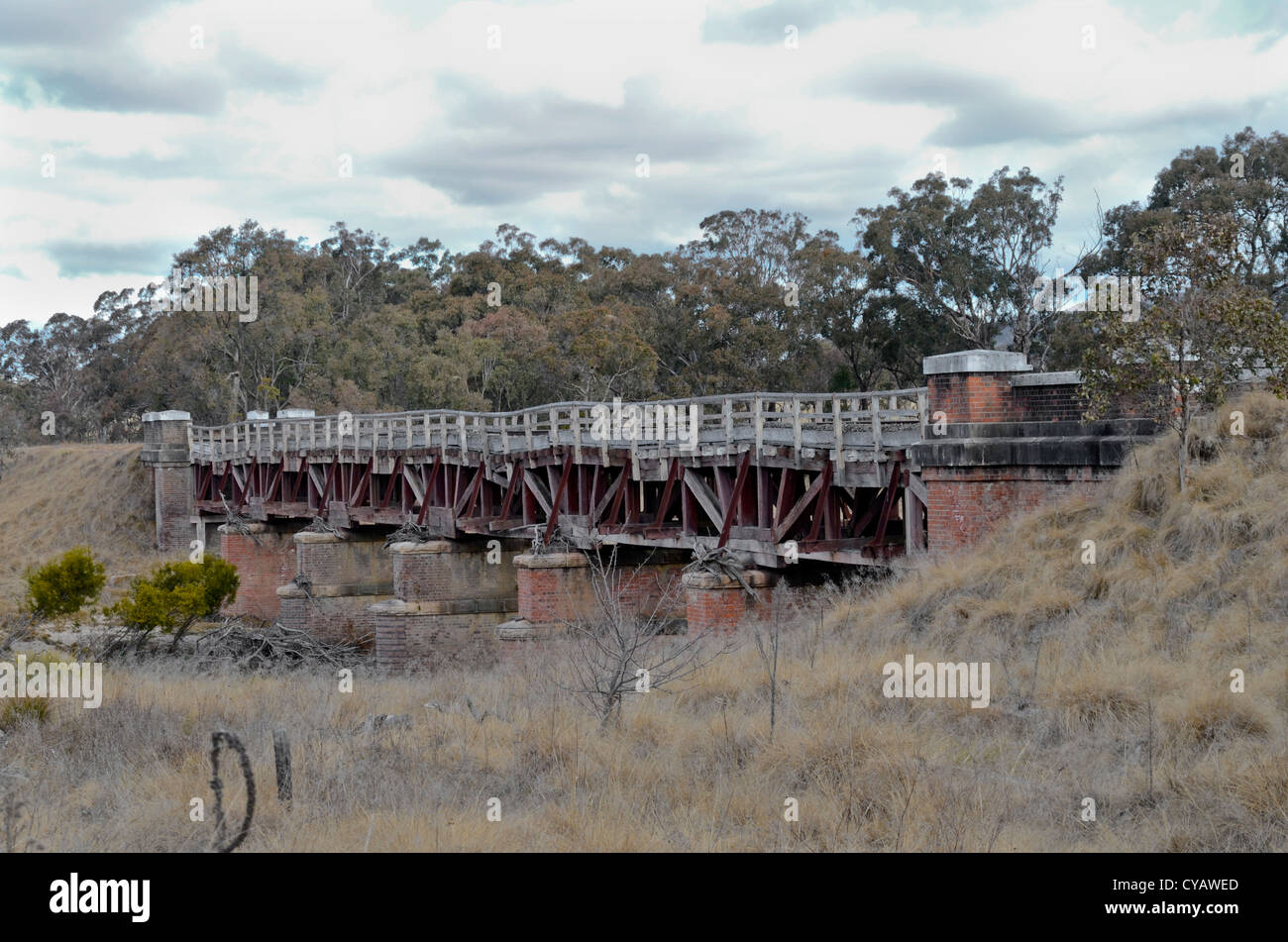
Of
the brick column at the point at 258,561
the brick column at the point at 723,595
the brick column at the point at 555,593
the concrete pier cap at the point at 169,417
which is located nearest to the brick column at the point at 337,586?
the brick column at the point at 258,561

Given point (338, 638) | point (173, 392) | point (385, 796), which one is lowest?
point (338, 638)

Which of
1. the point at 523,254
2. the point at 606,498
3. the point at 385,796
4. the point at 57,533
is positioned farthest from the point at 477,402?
the point at 385,796

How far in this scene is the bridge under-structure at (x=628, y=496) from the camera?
1564 cm

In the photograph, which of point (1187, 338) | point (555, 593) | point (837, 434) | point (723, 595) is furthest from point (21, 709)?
→ point (1187, 338)

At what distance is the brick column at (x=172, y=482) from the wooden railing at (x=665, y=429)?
33.8 ft

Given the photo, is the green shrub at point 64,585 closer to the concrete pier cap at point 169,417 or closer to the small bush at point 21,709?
the small bush at point 21,709

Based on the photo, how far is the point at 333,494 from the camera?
35.0 m

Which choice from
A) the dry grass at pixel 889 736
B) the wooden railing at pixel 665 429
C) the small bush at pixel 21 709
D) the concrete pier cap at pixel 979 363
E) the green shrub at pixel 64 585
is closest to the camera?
the dry grass at pixel 889 736

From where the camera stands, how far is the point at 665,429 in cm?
2067

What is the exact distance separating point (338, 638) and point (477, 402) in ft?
78.3

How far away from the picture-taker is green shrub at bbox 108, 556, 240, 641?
80.5 feet

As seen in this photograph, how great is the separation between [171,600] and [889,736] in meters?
19.5

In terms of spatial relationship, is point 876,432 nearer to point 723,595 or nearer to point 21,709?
point 723,595
